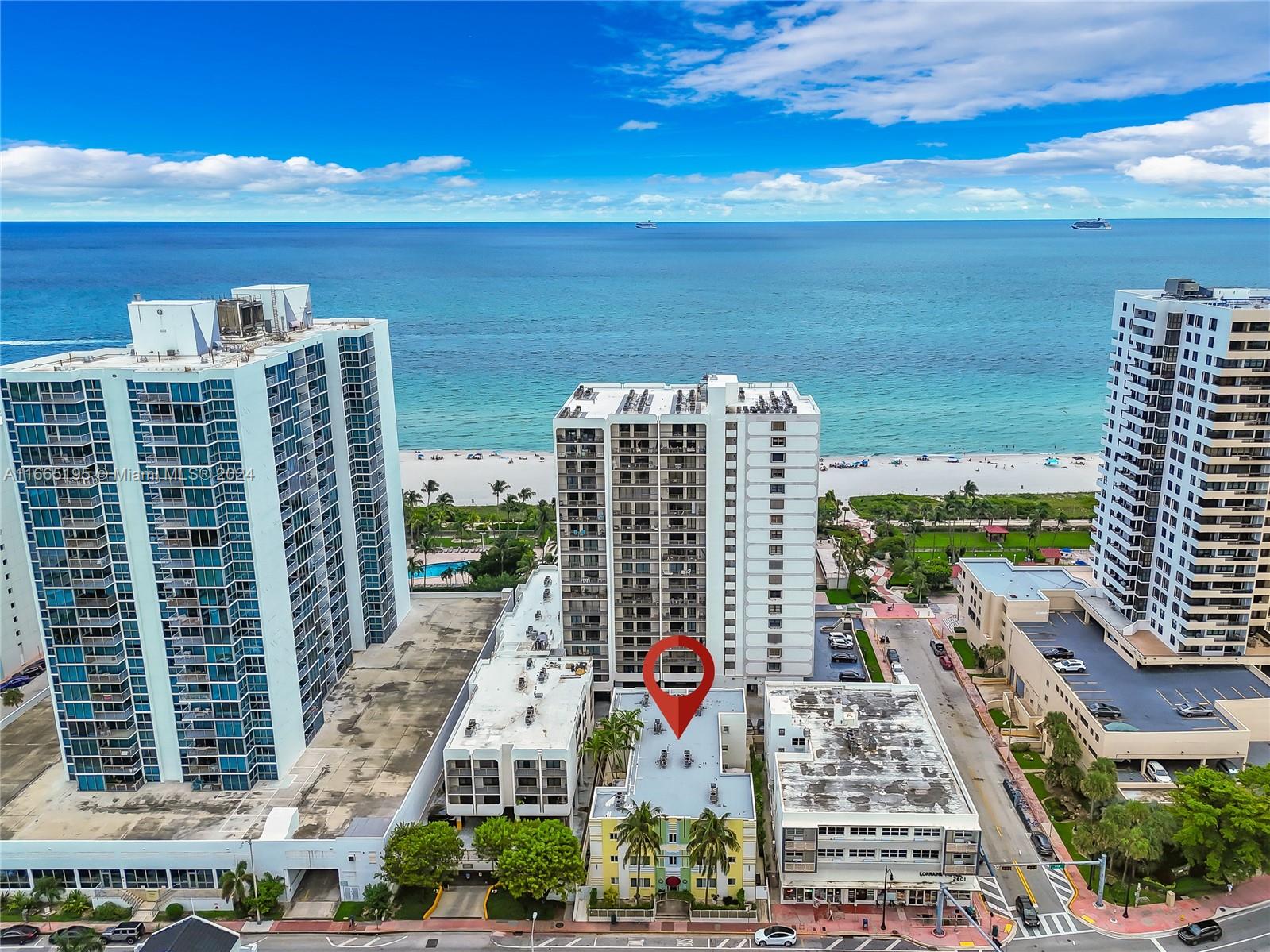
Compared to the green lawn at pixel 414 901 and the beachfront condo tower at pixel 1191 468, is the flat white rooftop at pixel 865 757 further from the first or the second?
the beachfront condo tower at pixel 1191 468

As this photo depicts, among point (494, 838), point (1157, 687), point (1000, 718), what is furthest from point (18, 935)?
point (1157, 687)

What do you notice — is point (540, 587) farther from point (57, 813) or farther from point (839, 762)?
point (57, 813)

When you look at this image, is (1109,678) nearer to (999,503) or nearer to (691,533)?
(691,533)

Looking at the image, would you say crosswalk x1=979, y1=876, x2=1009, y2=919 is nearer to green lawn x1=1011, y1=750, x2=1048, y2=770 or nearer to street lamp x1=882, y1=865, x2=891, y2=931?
street lamp x1=882, y1=865, x2=891, y2=931

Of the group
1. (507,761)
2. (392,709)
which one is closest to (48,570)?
(392,709)

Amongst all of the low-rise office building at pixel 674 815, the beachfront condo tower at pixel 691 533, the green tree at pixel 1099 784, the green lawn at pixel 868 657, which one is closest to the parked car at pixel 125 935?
the low-rise office building at pixel 674 815
